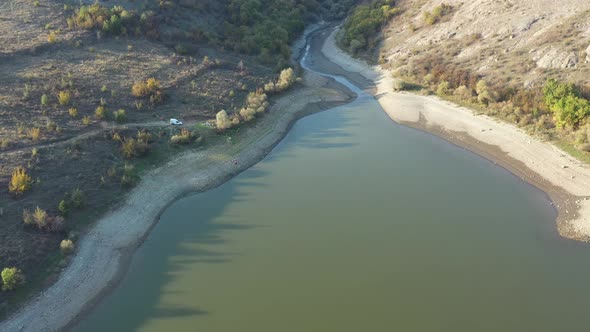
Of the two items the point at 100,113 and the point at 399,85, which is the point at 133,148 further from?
the point at 399,85

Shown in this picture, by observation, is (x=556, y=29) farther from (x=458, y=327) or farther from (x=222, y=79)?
(x=458, y=327)

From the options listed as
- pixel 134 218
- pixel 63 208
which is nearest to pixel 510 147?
pixel 134 218

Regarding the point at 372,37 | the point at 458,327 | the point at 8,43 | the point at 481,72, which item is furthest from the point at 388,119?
the point at 8,43

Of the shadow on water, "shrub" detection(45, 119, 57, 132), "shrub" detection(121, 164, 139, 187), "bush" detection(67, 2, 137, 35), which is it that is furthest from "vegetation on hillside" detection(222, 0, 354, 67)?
"shrub" detection(121, 164, 139, 187)

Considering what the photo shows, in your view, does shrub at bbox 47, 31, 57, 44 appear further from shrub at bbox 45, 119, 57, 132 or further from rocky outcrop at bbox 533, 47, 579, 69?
rocky outcrop at bbox 533, 47, 579, 69

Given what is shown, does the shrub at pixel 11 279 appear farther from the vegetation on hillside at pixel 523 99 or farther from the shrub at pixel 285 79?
the vegetation on hillside at pixel 523 99

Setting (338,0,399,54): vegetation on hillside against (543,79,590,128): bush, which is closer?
(543,79,590,128): bush
